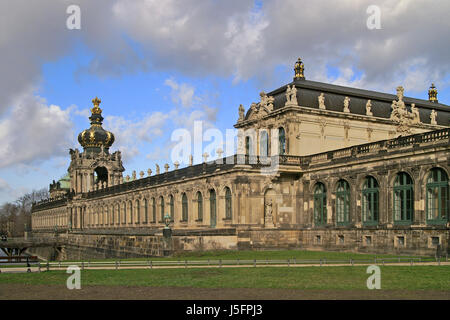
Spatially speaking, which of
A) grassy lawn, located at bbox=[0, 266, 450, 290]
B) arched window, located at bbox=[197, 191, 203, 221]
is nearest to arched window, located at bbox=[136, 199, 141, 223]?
arched window, located at bbox=[197, 191, 203, 221]

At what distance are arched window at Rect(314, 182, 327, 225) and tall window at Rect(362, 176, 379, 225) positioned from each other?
510cm

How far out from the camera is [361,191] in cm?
4356

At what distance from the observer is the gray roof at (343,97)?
181 ft

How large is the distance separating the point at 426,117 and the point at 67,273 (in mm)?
46037

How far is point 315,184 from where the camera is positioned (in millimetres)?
49344

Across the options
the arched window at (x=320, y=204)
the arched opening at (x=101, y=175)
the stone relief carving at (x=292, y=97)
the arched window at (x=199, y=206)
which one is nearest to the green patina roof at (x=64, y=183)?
the arched opening at (x=101, y=175)

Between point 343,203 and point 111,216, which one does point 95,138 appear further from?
point 343,203

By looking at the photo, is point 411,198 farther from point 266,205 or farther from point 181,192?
point 181,192

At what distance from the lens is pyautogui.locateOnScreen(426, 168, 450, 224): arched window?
3647 cm

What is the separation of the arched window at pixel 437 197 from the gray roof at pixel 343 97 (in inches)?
743

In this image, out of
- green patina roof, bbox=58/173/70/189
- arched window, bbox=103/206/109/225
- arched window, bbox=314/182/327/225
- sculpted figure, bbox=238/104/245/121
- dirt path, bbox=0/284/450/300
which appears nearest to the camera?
dirt path, bbox=0/284/450/300

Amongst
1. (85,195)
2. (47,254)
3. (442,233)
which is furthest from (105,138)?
(442,233)

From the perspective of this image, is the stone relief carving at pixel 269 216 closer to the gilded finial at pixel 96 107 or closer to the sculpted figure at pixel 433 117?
the sculpted figure at pixel 433 117

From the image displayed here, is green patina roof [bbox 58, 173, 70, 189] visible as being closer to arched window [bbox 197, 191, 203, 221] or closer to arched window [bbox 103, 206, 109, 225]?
arched window [bbox 103, 206, 109, 225]
